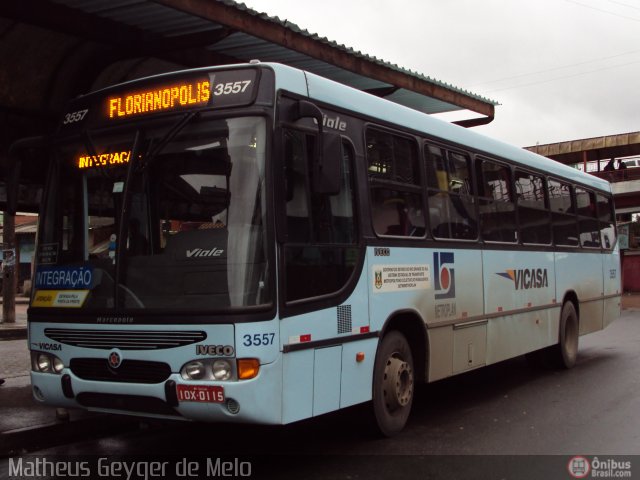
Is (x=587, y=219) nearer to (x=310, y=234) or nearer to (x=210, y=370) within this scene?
(x=310, y=234)

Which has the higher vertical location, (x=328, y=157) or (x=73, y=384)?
(x=328, y=157)

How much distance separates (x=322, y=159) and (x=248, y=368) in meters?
1.63

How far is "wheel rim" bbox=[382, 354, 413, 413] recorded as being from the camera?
6137 mm

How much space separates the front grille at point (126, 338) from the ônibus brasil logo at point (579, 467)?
10.0 ft

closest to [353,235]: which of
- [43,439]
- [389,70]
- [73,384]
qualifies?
[73,384]

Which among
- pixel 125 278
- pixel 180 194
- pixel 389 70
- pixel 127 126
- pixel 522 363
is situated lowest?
pixel 522 363

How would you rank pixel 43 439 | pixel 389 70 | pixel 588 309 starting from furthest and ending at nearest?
pixel 588 309 < pixel 389 70 < pixel 43 439

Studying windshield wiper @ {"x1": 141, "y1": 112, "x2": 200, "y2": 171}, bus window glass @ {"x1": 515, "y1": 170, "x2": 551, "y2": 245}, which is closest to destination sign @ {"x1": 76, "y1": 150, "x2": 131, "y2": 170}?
windshield wiper @ {"x1": 141, "y1": 112, "x2": 200, "y2": 171}

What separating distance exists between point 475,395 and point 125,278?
5064mm

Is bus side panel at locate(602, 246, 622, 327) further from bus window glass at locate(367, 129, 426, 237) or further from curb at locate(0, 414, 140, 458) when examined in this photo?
curb at locate(0, 414, 140, 458)

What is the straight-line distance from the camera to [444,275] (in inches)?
277

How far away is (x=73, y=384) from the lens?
526cm

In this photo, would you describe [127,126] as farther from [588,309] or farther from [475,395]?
→ [588,309]

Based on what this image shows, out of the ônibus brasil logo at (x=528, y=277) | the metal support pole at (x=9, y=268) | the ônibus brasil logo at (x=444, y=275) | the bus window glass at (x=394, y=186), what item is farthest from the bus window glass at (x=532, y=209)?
the metal support pole at (x=9, y=268)
